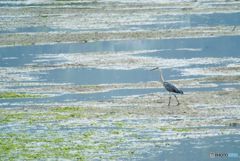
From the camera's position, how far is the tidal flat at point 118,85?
20219 millimetres

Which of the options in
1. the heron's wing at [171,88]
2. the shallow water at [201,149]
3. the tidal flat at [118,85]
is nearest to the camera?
the shallow water at [201,149]

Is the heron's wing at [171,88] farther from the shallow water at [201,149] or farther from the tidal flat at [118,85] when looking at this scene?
the shallow water at [201,149]

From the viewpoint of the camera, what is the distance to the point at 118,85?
30.1m

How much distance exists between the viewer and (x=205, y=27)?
48.8 meters

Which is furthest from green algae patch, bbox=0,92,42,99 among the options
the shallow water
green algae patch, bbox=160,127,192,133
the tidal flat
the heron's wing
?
the shallow water

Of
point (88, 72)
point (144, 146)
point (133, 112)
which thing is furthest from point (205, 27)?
point (144, 146)

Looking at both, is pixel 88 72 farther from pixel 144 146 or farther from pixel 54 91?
pixel 144 146

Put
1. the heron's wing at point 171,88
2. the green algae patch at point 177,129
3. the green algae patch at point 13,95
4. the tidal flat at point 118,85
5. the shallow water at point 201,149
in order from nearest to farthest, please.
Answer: the shallow water at point 201,149, the tidal flat at point 118,85, the green algae patch at point 177,129, the heron's wing at point 171,88, the green algae patch at point 13,95

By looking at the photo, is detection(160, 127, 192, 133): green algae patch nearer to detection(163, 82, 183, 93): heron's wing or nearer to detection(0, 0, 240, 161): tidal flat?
detection(0, 0, 240, 161): tidal flat

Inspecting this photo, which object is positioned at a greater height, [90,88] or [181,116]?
[90,88]

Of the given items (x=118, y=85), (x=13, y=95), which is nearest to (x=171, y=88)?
(x=118, y=85)

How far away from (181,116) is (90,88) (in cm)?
706

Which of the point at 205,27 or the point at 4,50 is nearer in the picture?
the point at 4,50

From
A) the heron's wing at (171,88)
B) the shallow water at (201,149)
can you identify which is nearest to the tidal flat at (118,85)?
the shallow water at (201,149)
